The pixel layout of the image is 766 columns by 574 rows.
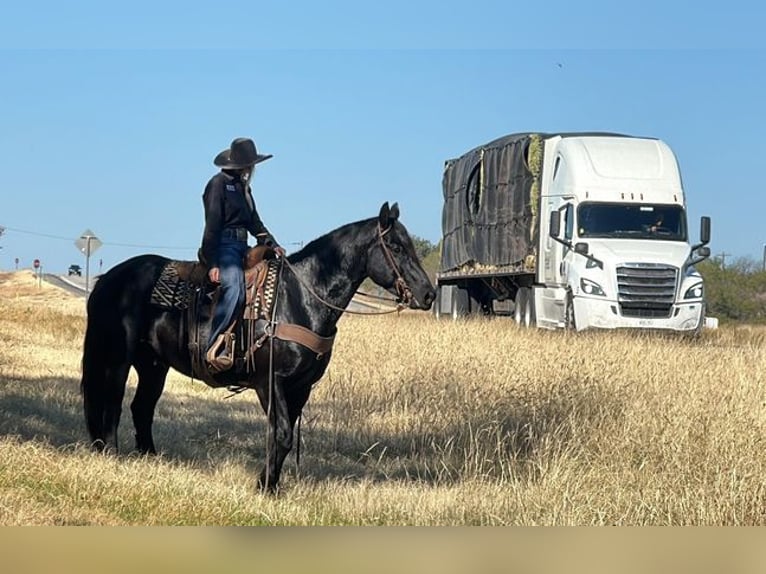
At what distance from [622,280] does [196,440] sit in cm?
1293

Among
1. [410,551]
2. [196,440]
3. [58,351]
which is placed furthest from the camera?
[58,351]

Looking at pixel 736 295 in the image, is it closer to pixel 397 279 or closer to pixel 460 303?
pixel 460 303

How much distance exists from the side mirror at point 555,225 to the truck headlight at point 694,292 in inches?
118

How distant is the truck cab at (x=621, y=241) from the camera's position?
22984 mm

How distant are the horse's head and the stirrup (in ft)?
4.40

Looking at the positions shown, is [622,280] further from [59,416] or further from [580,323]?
[59,416]

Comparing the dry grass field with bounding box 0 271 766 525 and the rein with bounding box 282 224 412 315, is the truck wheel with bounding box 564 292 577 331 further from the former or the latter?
the rein with bounding box 282 224 412 315

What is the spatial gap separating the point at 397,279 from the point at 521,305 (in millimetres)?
18632

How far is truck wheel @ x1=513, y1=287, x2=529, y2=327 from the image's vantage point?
27417 millimetres

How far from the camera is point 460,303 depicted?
110 ft

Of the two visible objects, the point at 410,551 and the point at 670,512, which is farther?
the point at 670,512

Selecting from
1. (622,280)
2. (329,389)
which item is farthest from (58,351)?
(622,280)

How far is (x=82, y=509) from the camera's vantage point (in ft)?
24.6

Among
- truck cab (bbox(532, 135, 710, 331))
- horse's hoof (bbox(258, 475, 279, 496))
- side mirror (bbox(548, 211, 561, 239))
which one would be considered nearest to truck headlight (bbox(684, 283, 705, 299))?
truck cab (bbox(532, 135, 710, 331))
